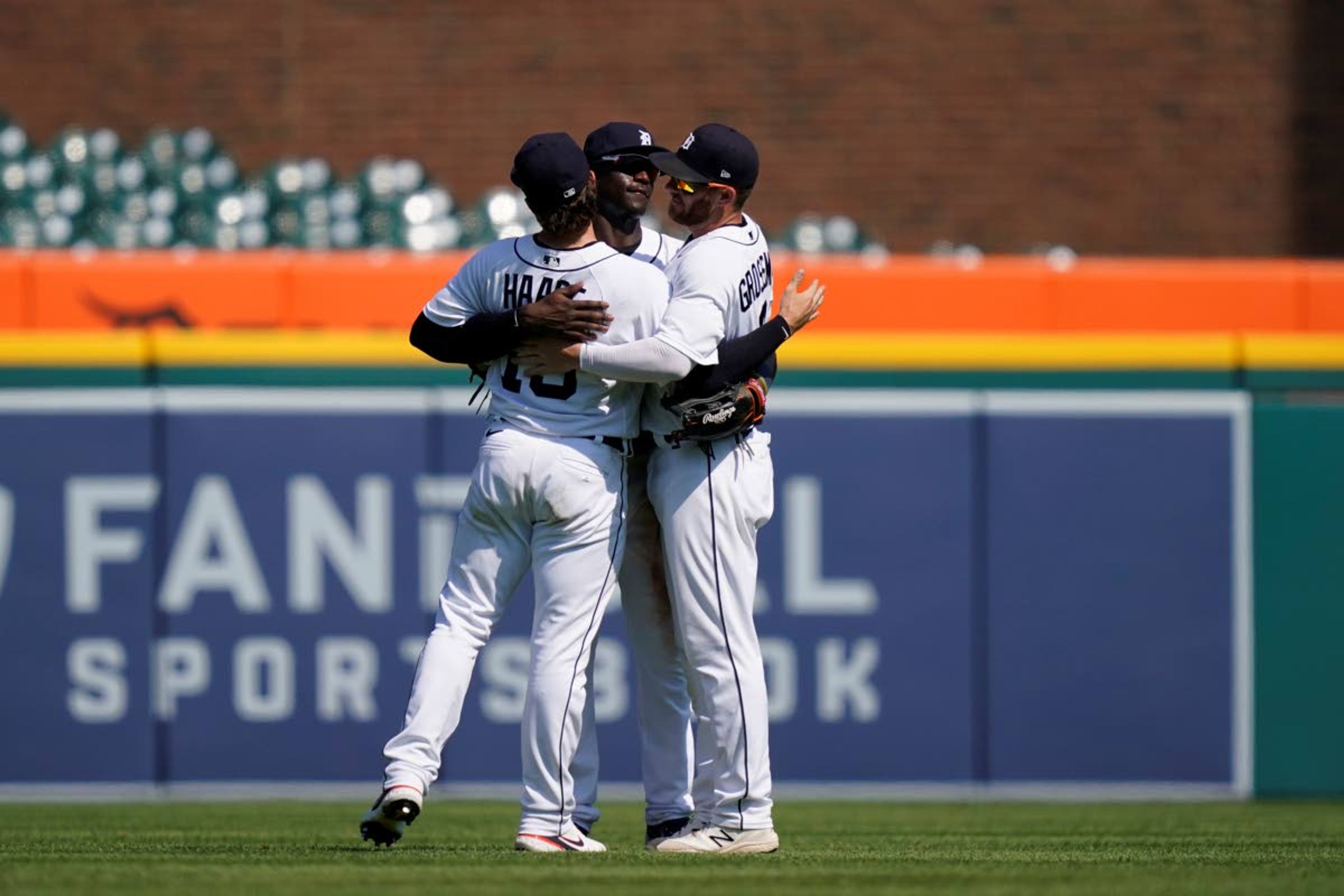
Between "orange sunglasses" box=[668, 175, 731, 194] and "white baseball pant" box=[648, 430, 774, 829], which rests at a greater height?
"orange sunglasses" box=[668, 175, 731, 194]

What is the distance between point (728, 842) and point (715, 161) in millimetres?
1705

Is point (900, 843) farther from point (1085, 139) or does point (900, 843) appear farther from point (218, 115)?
point (218, 115)

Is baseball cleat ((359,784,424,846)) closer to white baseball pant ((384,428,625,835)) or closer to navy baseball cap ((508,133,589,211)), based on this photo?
white baseball pant ((384,428,625,835))

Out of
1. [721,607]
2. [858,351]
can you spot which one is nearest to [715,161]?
[721,607]

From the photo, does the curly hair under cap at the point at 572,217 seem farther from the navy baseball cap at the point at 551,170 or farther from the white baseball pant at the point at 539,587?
the white baseball pant at the point at 539,587

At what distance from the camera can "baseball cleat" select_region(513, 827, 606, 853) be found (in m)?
4.77

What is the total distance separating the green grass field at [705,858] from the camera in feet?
13.5

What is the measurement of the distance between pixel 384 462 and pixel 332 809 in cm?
135

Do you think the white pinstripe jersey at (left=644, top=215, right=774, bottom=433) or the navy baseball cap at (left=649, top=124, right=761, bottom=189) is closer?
the white pinstripe jersey at (left=644, top=215, right=774, bottom=433)

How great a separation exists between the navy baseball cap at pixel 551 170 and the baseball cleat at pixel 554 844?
1560 mm

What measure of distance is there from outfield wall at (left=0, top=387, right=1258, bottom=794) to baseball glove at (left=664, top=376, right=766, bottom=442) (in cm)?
259

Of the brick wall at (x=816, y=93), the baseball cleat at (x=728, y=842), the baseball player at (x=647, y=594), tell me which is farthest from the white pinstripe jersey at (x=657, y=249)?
the brick wall at (x=816, y=93)

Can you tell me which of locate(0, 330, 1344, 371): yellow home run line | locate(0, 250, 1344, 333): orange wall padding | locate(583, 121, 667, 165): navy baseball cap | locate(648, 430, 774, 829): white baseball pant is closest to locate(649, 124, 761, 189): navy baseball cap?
locate(583, 121, 667, 165): navy baseball cap

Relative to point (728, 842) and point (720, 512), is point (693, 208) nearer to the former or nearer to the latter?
point (720, 512)
